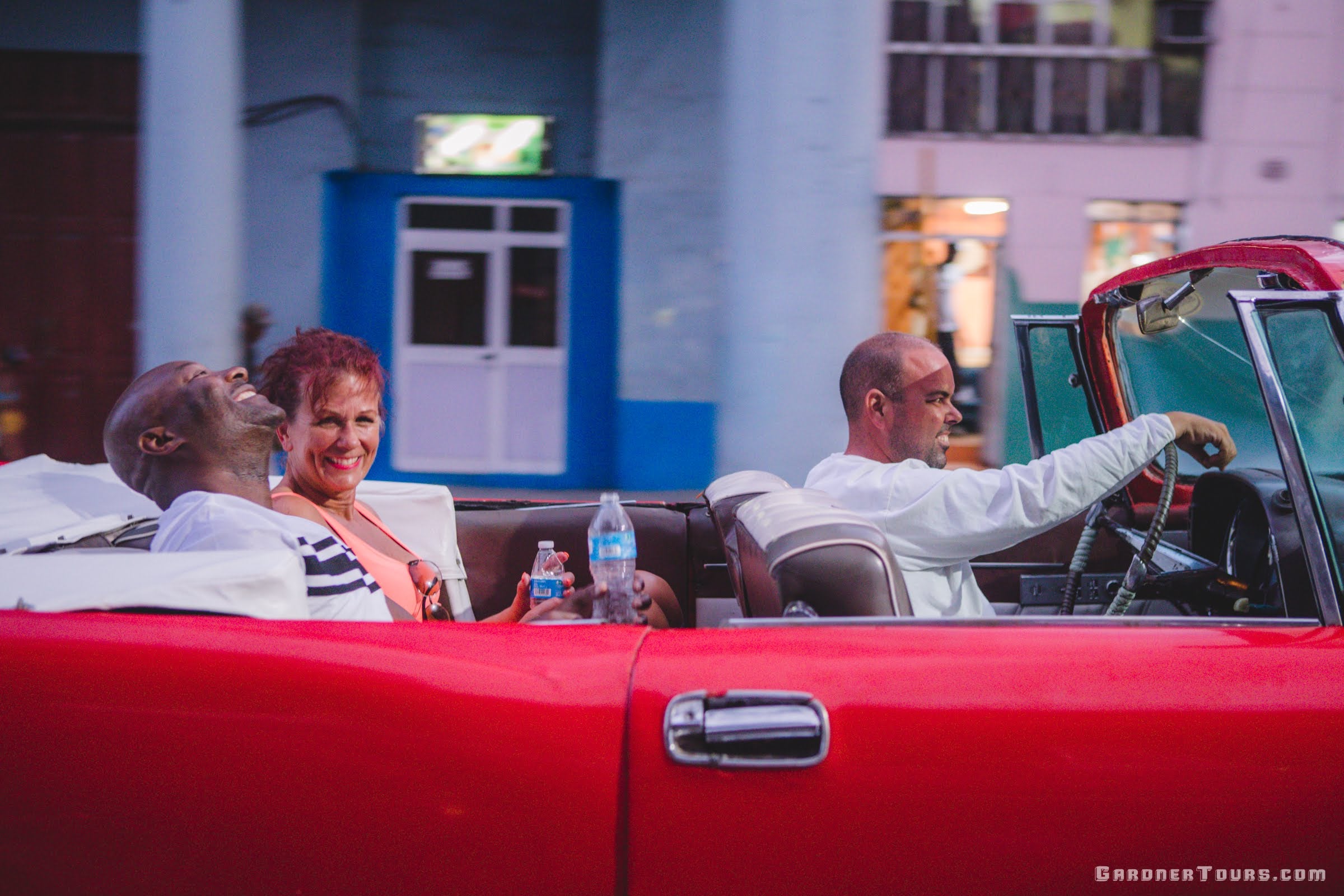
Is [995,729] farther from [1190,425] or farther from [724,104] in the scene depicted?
[724,104]

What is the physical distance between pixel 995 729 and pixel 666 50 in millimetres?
8294

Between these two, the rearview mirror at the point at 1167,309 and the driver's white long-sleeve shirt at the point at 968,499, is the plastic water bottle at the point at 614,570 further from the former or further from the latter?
the rearview mirror at the point at 1167,309

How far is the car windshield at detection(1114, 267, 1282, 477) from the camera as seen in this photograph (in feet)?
7.89

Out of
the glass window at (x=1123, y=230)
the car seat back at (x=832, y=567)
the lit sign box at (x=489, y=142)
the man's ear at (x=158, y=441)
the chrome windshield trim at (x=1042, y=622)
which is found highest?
the lit sign box at (x=489, y=142)

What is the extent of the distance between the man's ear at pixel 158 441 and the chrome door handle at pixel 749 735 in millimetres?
1374

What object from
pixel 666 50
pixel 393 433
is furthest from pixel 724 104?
pixel 393 433

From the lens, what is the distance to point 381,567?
2.44 m

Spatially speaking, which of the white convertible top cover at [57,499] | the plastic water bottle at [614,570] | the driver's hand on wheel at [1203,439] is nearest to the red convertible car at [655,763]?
the plastic water bottle at [614,570]

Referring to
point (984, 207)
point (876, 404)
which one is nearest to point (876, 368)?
point (876, 404)

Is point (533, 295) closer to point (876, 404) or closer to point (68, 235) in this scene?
point (68, 235)

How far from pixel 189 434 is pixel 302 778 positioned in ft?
3.58

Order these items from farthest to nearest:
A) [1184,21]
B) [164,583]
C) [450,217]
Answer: [450,217] < [1184,21] < [164,583]

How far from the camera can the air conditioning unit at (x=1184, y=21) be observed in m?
8.34

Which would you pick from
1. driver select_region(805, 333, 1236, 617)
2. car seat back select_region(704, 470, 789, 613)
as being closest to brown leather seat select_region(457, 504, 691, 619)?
car seat back select_region(704, 470, 789, 613)
